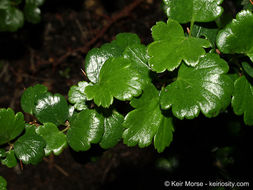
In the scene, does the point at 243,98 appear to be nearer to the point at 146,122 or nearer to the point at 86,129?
the point at 146,122

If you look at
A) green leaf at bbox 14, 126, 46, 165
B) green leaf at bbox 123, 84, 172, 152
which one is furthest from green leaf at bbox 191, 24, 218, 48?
green leaf at bbox 14, 126, 46, 165

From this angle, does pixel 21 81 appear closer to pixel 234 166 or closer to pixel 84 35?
pixel 84 35

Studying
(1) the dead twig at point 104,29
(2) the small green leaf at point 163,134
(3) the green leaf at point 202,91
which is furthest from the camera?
(1) the dead twig at point 104,29

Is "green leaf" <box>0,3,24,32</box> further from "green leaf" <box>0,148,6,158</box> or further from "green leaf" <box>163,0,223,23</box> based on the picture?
"green leaf" <box>163,0,223,23</box>

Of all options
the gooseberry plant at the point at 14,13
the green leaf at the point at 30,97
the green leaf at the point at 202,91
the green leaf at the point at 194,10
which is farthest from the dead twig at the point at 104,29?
the green leaf at the point at 202,91

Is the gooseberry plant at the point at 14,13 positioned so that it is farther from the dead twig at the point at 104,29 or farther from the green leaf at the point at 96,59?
the green leaf at the point at 96,59

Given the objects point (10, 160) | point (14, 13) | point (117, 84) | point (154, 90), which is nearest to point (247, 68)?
point (154, 90)
